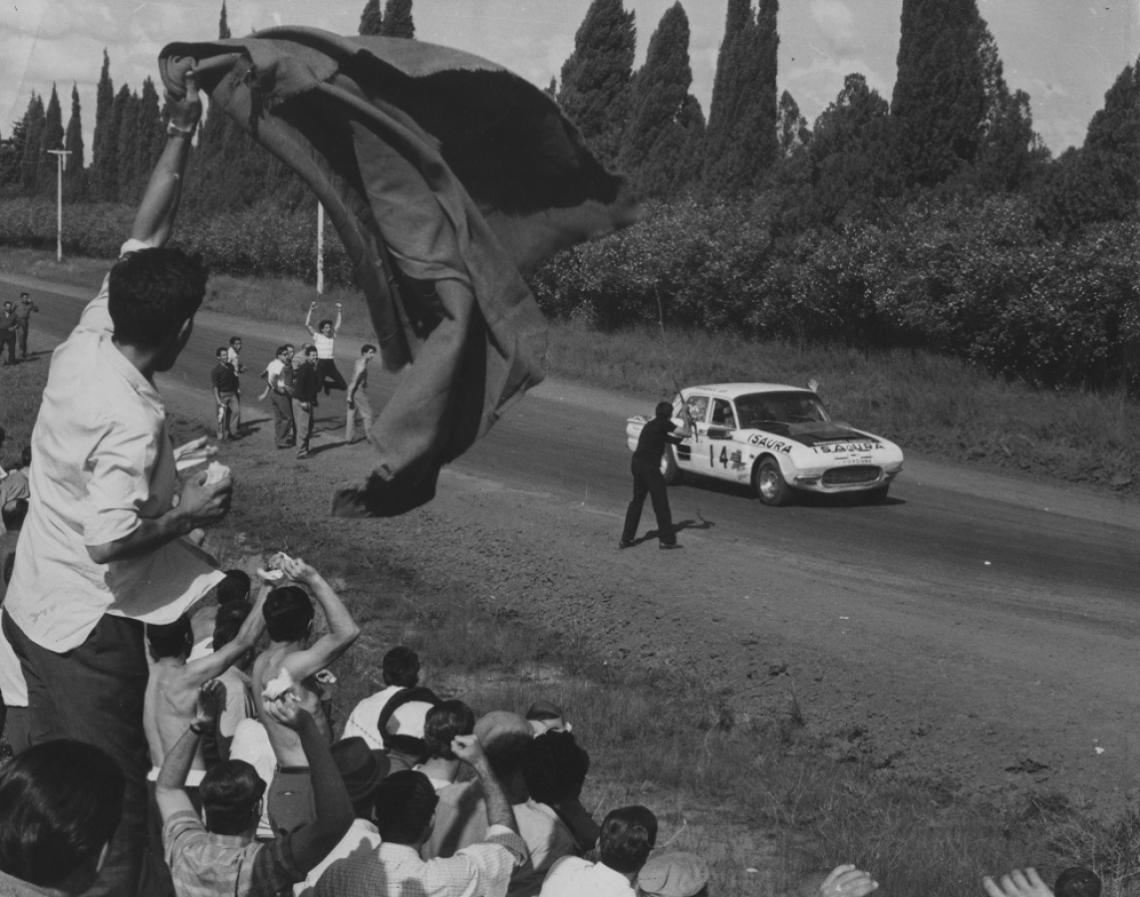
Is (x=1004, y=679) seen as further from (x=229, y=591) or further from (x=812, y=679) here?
(x=229, y=591)

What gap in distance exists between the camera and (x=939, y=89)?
36.3 meters

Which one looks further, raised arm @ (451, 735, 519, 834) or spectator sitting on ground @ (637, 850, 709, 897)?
spectator sitting on ground @ (637, 850, 709, 897)

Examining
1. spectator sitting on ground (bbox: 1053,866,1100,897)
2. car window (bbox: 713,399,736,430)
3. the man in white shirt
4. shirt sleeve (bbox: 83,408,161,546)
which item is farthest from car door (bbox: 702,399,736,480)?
shirt sleeve (bbox: 83,408,161,546)

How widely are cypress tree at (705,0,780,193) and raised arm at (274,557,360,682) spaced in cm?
4027

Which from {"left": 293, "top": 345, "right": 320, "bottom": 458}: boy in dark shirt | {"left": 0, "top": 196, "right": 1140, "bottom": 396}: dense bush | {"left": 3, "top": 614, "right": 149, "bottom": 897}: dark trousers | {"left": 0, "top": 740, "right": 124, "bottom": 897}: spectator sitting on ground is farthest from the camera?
{"left": 0, "top": 196, "right": 1140, "bottom": 396}: dense bush

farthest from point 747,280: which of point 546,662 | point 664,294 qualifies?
point 546,662

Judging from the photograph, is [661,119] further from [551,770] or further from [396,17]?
[551,770]

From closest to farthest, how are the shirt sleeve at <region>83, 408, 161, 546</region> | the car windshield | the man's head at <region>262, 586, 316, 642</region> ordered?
the shirt sleeve at <region>83, 408, 161, 546</region>
the man's head at <region>262, 586, 316, 642</region>
the car windshield

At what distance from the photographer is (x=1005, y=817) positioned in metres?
9.80

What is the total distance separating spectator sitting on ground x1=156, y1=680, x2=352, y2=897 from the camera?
4477 millimetres

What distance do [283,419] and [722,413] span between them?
781 centimetres

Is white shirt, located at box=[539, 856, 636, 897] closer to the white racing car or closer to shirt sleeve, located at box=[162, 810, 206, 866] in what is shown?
shirt sleeve, located at box=[162, 810, 206, 866]

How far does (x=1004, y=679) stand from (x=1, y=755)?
839 centimetres

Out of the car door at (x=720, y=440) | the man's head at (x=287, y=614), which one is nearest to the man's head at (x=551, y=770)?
the man's head at (x=287, y=614)
